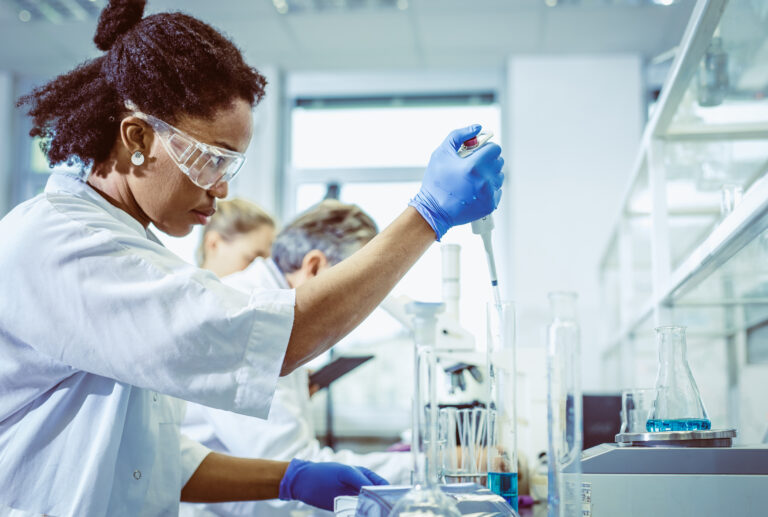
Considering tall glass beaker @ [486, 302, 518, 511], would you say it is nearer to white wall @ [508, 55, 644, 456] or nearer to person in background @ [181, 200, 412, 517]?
person in background @ [181, 200, 412, 517]

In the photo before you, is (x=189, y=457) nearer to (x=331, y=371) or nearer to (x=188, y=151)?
(x=188, y=151)

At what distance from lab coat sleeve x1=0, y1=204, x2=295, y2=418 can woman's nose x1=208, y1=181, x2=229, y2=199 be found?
248mm

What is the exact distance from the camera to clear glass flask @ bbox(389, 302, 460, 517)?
2.25ft

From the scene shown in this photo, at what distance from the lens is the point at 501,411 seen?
104 centimetres

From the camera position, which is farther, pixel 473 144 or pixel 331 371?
pixel 331 371

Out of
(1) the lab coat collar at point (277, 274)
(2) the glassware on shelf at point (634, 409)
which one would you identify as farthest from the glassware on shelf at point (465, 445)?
(1) the lab coat collar at point (277, 274)

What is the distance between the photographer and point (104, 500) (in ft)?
3.36

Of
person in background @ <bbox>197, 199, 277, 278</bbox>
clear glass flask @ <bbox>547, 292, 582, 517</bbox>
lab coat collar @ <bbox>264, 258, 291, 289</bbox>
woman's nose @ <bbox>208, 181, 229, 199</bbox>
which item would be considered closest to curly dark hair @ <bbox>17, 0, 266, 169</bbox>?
woman's nose @ <bbox>208, 181, 229, 199</bbox>

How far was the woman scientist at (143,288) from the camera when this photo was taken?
3.01ft

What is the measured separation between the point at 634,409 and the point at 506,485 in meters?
0.42

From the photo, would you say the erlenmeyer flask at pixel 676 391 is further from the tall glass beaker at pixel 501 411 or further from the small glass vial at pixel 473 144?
the small glass vial at pixel 473 144

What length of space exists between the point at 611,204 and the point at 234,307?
382 cm

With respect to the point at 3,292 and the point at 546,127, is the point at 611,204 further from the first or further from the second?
the point at 3,292

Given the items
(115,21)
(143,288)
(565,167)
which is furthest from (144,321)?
(565,167)
